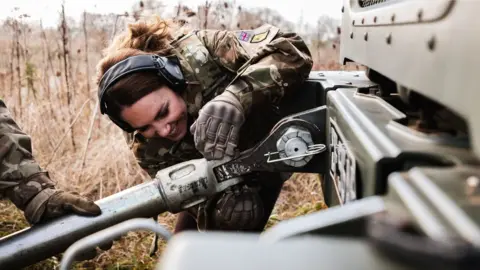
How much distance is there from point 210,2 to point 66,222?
3.22 meters

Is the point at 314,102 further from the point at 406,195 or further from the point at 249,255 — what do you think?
the point at 249,255

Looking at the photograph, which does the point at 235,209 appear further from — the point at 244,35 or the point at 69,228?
the point at 244,35

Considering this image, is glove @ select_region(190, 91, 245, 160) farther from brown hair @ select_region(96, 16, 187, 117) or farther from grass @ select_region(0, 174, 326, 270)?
grass @ select_region(0, 174, 326, 270)

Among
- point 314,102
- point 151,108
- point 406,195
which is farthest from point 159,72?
point 406,195

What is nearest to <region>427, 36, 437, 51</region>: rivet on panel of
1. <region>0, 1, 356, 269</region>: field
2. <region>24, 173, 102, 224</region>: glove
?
<region>24, 173, 102, 224</region>: glove

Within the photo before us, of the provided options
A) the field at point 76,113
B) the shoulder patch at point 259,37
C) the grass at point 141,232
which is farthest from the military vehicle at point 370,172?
the field at point 76,113

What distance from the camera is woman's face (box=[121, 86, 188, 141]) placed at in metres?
2.35

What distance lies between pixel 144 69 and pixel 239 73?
0.38 metres

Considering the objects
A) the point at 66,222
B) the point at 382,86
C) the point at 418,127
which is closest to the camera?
the point at 418,127

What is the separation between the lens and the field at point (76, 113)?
4.20 metres

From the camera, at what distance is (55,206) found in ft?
7.02

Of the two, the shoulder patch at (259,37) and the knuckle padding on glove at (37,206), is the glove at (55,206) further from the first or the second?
the shoulder patch at (259,37)

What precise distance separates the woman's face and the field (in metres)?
1.22

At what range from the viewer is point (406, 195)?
72 centimetres
